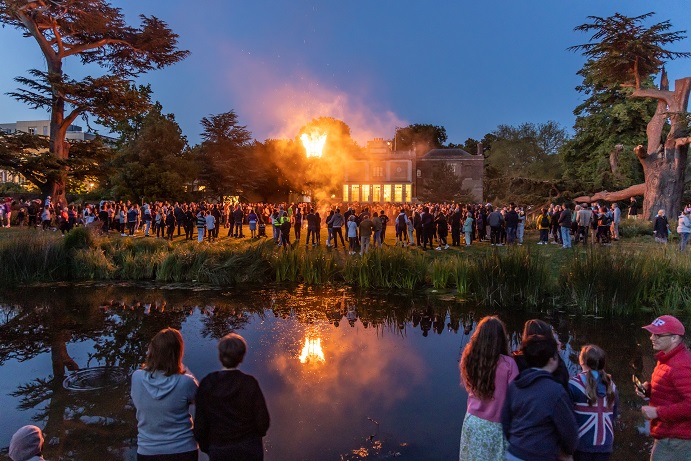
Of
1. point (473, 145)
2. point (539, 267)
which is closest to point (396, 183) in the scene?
point (473, 145)

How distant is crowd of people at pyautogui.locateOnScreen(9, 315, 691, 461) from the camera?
3170 mm

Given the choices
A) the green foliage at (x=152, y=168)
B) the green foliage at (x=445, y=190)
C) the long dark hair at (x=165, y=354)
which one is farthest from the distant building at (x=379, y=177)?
the long dark hair at (x=165, y=354)

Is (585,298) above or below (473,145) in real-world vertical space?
below

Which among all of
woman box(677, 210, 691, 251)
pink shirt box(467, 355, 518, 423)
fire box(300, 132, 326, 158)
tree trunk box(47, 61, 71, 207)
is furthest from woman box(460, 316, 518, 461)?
fire box(300, 132, 326, 158)

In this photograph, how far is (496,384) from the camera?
10.7ft

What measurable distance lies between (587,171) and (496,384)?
40.4 meters

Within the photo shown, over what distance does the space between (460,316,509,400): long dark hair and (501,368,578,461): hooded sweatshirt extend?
16 centimetres

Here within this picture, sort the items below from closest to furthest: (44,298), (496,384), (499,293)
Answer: (496,384) → (499,293) → (44,298)

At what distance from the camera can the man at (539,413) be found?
299 cm

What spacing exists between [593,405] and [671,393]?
0.57 m

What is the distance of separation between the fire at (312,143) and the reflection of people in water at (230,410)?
51.6m

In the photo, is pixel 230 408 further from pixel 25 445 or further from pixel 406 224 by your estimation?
pixel 406 224

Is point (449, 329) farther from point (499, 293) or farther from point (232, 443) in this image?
point (232, 443)

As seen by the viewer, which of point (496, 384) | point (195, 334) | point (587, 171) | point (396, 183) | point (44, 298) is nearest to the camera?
point (496, 384)
